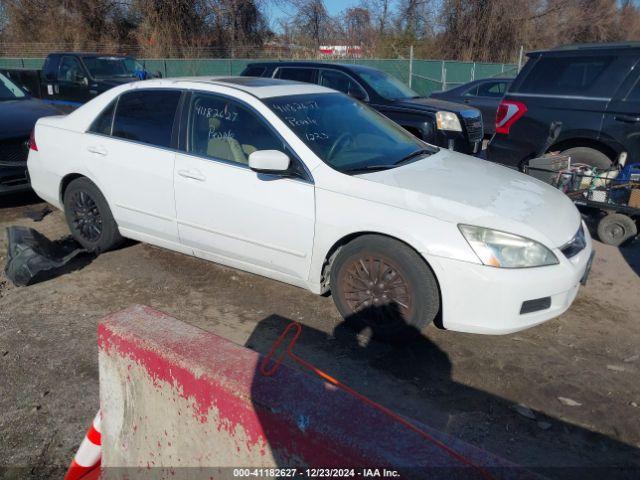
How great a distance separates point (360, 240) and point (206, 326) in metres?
1.29

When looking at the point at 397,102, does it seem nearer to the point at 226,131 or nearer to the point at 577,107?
the point at 577,107

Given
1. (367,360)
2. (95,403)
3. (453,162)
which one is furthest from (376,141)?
(95,403)

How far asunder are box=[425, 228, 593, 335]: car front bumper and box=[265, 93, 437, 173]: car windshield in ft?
3.36

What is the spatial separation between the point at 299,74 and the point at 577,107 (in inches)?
167

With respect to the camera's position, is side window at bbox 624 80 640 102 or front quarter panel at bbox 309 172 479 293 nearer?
front quarter panel at bbox 309 172 479 293

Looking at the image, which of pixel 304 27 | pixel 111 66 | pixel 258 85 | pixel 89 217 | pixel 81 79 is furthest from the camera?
pixel 304 27

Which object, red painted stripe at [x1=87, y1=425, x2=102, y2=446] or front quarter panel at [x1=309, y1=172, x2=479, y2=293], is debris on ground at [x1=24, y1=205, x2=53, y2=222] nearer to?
front quarter panel at [x1=309, y1=172, x2=479, y2=293]

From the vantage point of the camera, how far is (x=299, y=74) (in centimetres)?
878

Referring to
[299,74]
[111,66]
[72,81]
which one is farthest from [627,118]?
[72,81]

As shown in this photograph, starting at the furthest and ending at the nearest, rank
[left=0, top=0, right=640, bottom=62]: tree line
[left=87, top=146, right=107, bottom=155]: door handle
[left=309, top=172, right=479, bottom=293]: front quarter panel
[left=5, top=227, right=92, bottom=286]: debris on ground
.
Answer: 1. [left=0, top=0, right=640, bottom=62]: tree line
2. [left=87, top=146, right=107, bottom=155]: door handle
3. [left=5, top=227, right=92, bottom=286]: debris on ground
4. [left=309, top=172, right=479, bottom=293]: front quarter panel

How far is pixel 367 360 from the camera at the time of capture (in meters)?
3.56

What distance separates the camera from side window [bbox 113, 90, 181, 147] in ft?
14.7

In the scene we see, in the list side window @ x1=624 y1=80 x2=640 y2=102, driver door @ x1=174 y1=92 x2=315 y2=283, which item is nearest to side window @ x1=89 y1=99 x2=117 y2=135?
driver door @ x1=174 y1=92 x2=315 y2=283

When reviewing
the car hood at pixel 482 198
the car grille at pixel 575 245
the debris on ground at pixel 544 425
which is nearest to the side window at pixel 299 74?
the car hood at pixel 482 198
